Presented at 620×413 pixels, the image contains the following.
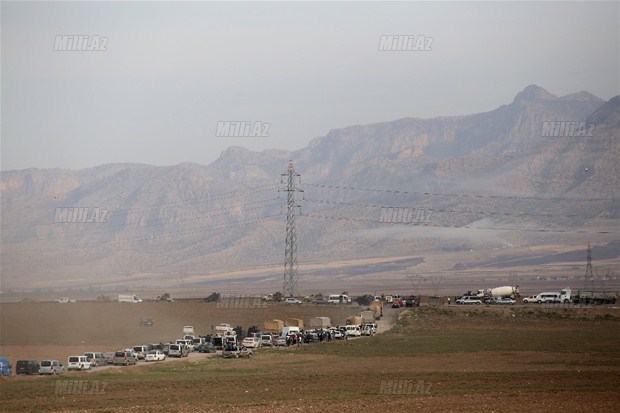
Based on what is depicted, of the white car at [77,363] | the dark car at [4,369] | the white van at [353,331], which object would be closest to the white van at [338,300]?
the white van at [353,331]

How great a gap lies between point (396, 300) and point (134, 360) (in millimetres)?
59223

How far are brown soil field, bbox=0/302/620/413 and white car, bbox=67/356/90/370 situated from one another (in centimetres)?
298

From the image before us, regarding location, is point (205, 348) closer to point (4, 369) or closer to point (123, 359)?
point (123, 359)

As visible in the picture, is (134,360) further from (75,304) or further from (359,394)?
(75,304)

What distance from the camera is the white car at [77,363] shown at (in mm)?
63625

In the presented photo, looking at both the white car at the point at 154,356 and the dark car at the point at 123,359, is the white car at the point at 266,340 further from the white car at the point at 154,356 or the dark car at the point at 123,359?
the dark car at the point at 123,359

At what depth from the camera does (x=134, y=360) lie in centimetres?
6806

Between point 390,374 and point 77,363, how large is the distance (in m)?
20.0

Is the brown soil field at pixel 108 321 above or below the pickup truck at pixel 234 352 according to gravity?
above

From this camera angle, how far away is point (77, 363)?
210 ft

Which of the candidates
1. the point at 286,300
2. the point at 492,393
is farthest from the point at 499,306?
the point at 492,393

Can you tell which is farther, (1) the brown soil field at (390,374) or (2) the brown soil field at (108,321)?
(2) the brown soil field at (108,321)

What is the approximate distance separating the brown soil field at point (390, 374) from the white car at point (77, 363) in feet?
9.79

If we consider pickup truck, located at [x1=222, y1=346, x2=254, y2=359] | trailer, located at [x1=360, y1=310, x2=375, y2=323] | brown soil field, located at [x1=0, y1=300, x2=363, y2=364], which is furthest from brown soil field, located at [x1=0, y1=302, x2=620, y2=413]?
trailer, located at [x1=360, y1=310, x2=375, y2=323]
